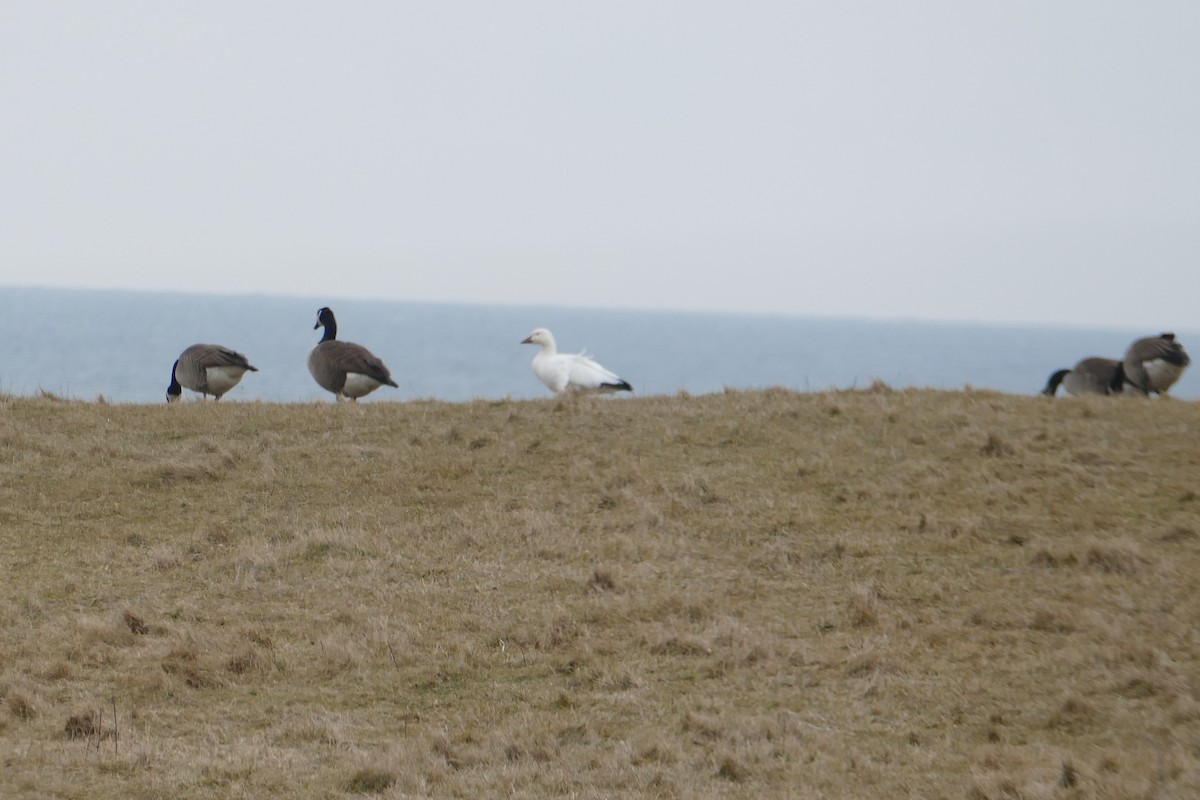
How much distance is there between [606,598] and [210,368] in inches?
393

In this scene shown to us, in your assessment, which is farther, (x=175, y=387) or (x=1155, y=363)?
(x=1155, y=363)

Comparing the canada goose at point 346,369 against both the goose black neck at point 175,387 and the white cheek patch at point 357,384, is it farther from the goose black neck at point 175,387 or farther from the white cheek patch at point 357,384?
the goose black neck at point 175,387

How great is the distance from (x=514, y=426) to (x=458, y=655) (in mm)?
7095

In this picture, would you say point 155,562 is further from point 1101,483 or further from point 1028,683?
point 1101,483

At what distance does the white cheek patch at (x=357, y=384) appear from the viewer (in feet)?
64.5

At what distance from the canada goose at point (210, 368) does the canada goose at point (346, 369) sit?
1052 mm

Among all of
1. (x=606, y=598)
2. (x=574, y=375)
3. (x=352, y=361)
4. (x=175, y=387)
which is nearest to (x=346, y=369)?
(x=352, y=361)

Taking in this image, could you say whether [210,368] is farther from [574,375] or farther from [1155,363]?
[1155,363]

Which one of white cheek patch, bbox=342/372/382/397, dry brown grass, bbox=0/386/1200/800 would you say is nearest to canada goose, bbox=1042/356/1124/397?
dry brown grass, bbox=0/386/1200/800

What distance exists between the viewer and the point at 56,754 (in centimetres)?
838

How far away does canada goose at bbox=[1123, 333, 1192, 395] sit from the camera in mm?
21172

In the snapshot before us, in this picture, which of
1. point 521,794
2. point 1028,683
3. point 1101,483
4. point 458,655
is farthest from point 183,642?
point 1101,483

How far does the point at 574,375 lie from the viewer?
21.6 m

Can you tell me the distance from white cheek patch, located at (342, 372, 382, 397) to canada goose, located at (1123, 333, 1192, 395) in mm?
12886
